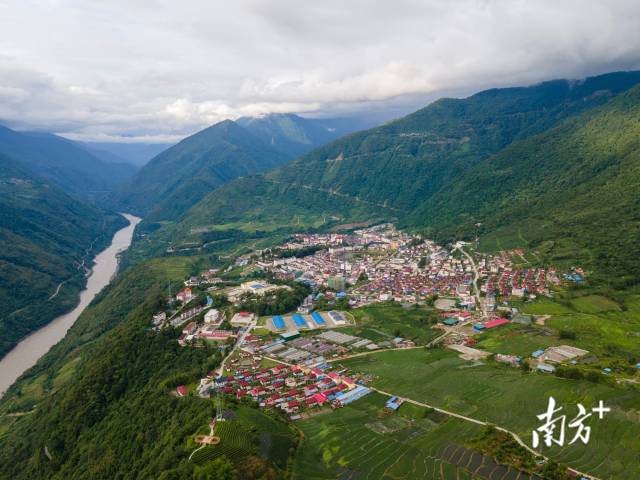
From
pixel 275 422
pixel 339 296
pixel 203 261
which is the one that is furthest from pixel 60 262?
pixel 275 422

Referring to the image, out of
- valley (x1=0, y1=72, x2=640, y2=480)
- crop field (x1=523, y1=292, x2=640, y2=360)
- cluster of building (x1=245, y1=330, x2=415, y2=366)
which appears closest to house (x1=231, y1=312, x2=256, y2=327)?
valley (x1=0, y1=72, x2=640, y2=480)

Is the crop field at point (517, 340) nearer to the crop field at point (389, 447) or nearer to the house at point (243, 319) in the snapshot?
the crop field at point (389, 447)

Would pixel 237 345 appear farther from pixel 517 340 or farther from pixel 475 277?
pixel 475 277

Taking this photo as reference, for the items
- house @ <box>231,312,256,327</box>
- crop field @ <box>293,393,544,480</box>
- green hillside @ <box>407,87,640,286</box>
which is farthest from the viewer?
green hillside @ <box>407,87,640,286</box>

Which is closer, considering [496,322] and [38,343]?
[496,322]

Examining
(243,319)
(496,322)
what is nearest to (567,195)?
(496,322)

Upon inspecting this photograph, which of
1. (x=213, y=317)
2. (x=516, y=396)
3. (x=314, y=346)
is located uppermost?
(x=516, y=396)

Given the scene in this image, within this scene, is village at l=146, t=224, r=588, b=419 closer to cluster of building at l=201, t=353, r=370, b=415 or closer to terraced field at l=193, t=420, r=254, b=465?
cluster of building at l=201, t=353, r=370, b=415
